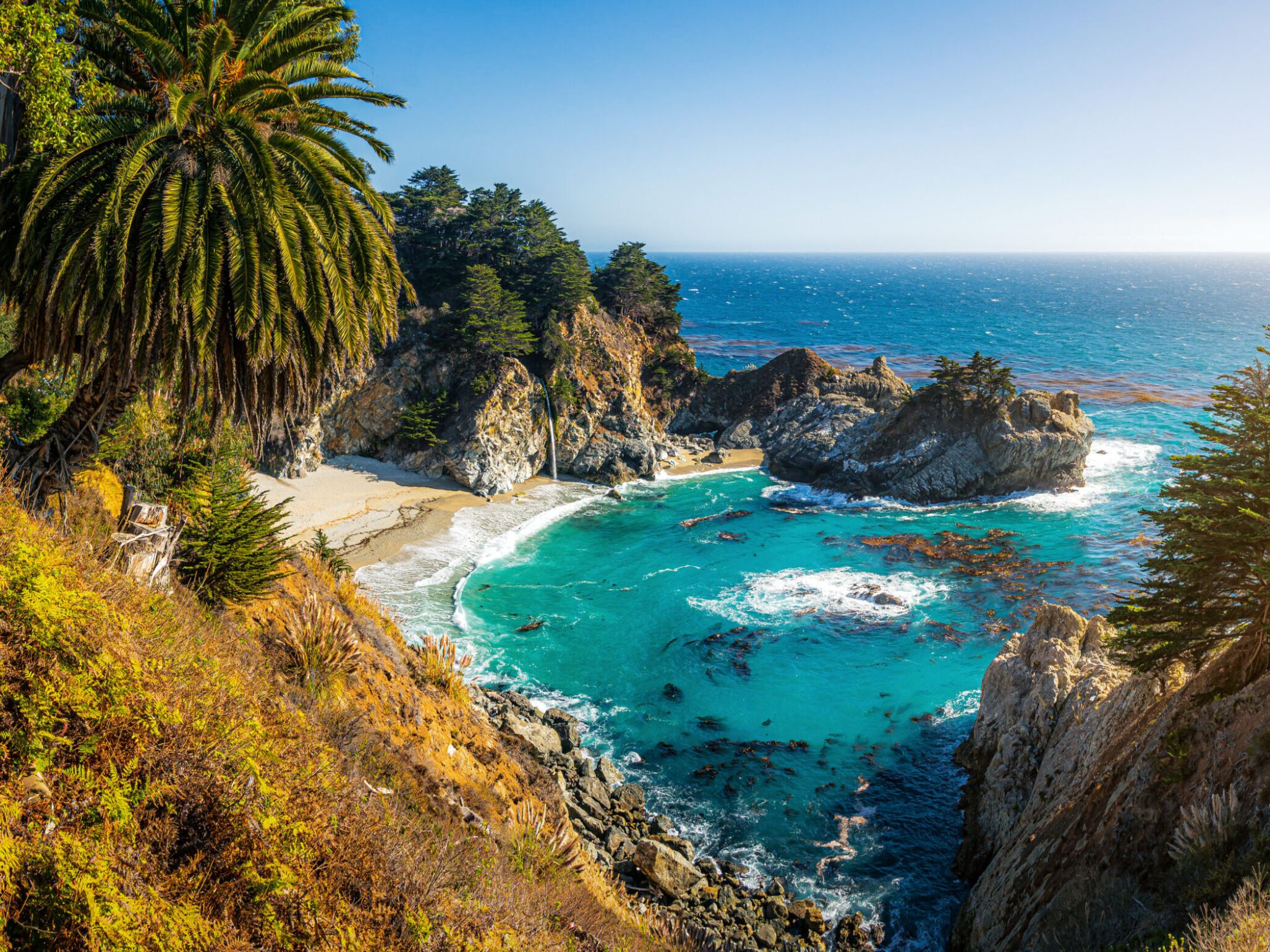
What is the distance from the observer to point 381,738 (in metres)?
10.7

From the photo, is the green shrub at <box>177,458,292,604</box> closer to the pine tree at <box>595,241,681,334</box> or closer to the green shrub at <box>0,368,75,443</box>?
the green shrub at <box>0,368,75,443</box>

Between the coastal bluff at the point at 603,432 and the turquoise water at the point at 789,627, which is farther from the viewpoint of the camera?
the coastal bluff at the point at 603,432

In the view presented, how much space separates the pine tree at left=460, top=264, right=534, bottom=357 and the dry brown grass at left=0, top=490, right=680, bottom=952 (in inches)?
1547

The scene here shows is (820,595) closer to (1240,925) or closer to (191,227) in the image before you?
(1240,925)

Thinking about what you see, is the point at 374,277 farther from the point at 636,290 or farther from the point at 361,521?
the point at 636,290

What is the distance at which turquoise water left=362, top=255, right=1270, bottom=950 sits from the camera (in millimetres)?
19281

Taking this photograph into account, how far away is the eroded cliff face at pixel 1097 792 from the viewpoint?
9039mm

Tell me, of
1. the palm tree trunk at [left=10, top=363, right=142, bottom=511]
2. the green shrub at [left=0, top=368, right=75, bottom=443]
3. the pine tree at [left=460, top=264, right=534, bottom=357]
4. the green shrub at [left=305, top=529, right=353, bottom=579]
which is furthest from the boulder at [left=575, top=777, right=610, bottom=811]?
the pine tree at [left=460, top=264, right=534, bottom=357]

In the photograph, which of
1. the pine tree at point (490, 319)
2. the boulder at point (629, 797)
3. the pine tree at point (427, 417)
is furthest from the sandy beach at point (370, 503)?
the boulder at point (629, 797)

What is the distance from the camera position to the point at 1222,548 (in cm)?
1107

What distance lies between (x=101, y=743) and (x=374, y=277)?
7350 millimetres

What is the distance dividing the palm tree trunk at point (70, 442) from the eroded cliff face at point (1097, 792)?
51.6 ft

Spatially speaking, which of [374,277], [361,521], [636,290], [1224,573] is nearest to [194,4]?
[374,277]

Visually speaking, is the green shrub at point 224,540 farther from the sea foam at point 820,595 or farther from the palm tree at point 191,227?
the sea foam at point 820,595
